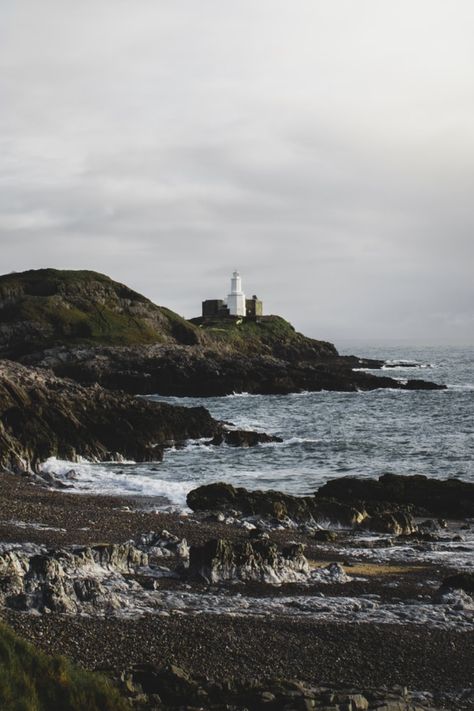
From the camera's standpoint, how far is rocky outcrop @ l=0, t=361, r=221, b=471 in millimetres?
40281

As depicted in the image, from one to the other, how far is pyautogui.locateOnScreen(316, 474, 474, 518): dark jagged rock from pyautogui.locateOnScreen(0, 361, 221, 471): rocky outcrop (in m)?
14.8

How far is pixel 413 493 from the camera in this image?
106 feet

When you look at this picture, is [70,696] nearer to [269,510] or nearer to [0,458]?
[269,510]

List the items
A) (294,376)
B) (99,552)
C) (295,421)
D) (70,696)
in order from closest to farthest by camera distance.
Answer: (70,696) < (99,552) < (295,421) < (294,376)

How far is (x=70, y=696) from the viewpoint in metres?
8.64

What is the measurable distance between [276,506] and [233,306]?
151 meters

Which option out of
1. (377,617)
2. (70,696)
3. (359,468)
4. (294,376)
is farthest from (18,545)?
(294,376)

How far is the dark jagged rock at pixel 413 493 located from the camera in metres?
30.7

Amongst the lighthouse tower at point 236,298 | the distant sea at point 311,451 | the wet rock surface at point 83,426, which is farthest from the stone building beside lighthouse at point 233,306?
the wet rock surface at point 83,426

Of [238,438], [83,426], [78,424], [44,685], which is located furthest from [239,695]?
[238,438]

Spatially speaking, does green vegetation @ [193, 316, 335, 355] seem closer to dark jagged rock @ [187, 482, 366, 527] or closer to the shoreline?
dark jagged rock @ [187, 482, 366, 527]

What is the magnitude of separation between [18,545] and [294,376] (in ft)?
266

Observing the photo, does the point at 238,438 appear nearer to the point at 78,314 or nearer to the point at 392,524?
the point at 392,524

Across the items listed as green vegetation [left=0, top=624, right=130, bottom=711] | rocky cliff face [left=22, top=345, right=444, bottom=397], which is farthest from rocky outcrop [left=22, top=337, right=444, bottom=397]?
green vegetation [left=0, top=624, right=130, bottom=711]
